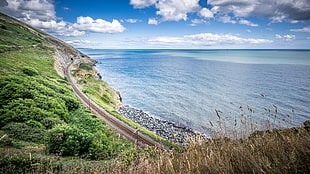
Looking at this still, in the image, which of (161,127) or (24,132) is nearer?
(24,132)

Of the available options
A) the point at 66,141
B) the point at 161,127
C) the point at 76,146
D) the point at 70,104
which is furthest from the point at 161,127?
the point at 66,141

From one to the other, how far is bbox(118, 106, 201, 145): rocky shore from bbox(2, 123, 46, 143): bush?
1968 centimetres

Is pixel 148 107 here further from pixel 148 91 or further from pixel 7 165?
pixel 7 165

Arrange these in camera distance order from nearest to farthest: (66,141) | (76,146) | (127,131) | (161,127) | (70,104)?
(66,141) < (76,146) < (70,104) < (127,131) < (161,127)

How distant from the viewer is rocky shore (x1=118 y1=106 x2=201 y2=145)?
→ 1173 inches

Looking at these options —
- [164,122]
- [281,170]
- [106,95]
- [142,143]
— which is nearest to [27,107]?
[142,143]

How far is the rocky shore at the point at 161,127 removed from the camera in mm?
29798

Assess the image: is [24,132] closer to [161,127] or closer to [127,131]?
[127,131]

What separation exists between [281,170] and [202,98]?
4911 cm

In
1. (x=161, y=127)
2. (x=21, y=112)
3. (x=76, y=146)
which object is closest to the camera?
(x=76, y=146)

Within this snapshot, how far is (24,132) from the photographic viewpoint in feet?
46.7

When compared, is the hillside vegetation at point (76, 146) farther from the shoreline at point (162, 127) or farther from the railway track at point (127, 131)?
the shoreline at point (162, 127)

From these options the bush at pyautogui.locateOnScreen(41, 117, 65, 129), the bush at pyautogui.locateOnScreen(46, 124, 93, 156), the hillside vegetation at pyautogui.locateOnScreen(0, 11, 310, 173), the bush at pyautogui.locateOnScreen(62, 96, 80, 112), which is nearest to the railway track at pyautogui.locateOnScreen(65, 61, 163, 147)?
the hillside vegetation at pyautogui.locateOnScreen(0, 11, 310, 173)

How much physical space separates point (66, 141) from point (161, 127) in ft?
73.9
